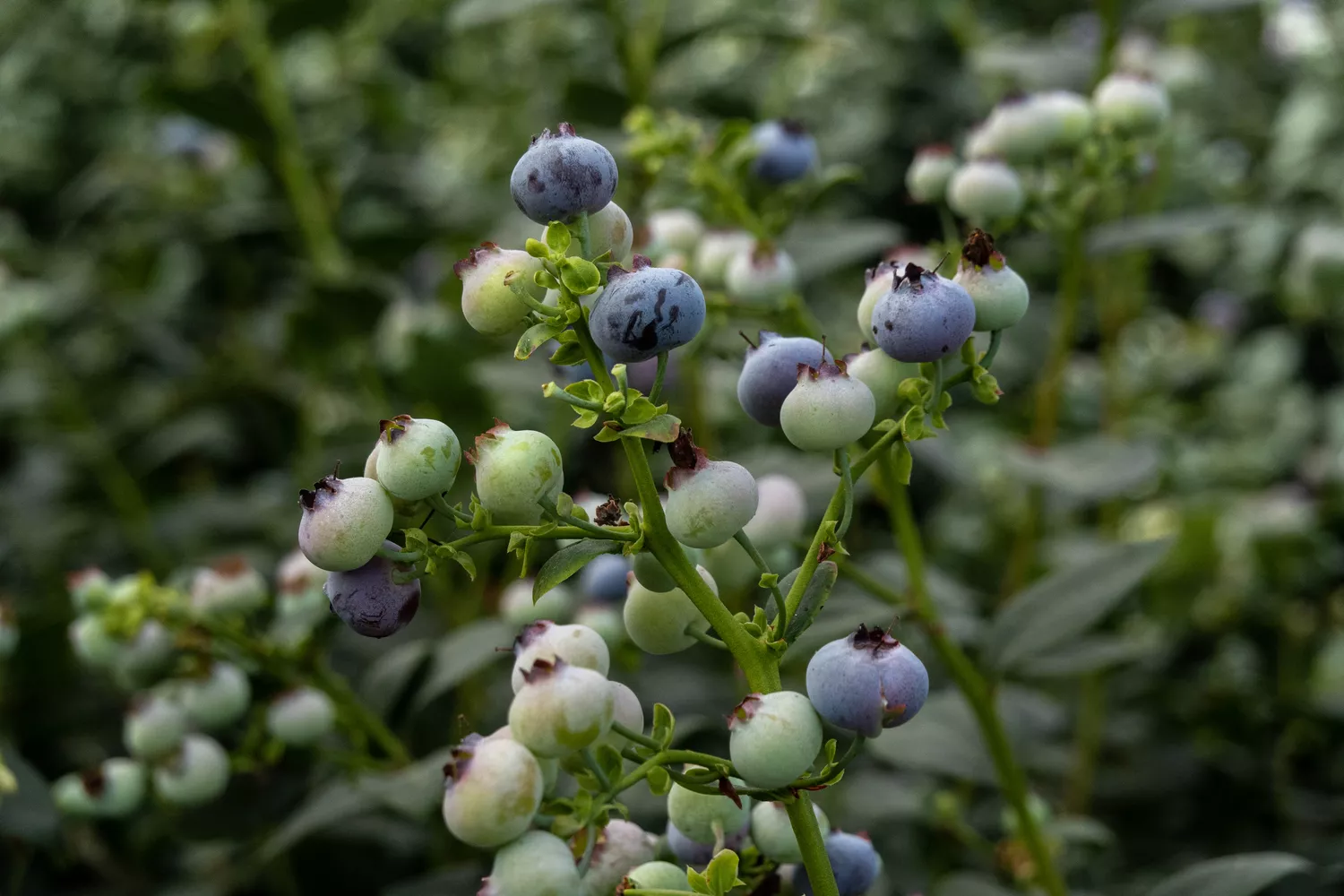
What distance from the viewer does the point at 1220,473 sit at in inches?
83.9

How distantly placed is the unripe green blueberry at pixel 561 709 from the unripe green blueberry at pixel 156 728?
2.16ft

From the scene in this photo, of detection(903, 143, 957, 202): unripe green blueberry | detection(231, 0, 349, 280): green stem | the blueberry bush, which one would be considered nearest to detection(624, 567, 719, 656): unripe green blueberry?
the blueberry bush

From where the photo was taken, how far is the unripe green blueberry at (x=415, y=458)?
600mm

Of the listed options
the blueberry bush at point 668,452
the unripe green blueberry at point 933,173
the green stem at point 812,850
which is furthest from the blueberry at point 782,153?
the green stem at point 812,850

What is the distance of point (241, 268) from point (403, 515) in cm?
179

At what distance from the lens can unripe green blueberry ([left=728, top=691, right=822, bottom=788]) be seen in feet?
1.84

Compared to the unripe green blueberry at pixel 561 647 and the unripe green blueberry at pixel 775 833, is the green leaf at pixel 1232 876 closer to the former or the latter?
the unripe green blueberry at pixel 775 833

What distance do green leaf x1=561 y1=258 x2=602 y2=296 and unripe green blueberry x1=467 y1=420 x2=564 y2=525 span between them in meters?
0.07

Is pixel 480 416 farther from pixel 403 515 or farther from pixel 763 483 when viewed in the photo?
pixel 403 515

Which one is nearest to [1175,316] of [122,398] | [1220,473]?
[1220,473]

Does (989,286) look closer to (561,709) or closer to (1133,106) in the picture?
(561,709)

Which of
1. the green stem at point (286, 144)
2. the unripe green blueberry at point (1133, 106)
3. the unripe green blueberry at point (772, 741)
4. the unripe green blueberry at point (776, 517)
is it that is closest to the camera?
the unripe green blueberry at point (772, 741)

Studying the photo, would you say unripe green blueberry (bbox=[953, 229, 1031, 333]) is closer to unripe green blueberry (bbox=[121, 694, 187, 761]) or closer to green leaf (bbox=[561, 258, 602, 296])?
green leaf (bbox=[561, 258, 602, 296])

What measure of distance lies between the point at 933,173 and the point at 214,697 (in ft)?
2.67
